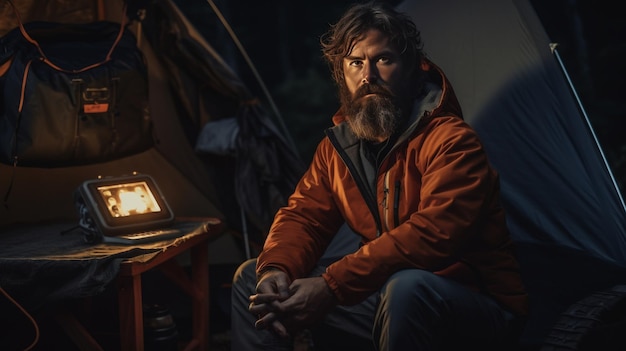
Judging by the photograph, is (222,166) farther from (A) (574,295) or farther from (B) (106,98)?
(A) (574,295)

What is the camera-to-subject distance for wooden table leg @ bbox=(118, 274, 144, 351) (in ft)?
8.29

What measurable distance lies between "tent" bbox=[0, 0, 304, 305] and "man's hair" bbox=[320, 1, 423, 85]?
1312 mm

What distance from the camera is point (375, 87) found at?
2.46 meters

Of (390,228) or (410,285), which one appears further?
(390,228)

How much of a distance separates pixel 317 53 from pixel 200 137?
40.3ft

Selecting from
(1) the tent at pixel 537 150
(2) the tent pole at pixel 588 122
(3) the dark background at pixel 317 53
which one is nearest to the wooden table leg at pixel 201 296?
(1) the tent at pixel 537 150

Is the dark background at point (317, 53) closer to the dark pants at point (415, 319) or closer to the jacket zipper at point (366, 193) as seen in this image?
the jacket zipper at point (366, 193)

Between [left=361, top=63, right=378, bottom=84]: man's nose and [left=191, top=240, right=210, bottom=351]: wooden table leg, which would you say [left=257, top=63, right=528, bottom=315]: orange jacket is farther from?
[left=191, top=240, right=210, bottom=351]: wooden table leg

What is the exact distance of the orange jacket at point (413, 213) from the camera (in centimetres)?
210

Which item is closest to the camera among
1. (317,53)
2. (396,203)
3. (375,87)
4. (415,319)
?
(415,319)

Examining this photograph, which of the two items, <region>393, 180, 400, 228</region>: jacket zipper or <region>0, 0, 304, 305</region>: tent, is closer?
<region>393, 180, 400, 228</region>: jacket zipper

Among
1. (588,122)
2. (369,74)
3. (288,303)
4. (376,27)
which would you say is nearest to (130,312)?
(288,303)

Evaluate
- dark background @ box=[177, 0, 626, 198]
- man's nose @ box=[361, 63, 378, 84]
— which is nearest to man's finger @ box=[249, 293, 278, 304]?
man's nose @ box=[361, 63, 378, 84]

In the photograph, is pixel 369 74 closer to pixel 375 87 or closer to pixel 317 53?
pixel 375 87
